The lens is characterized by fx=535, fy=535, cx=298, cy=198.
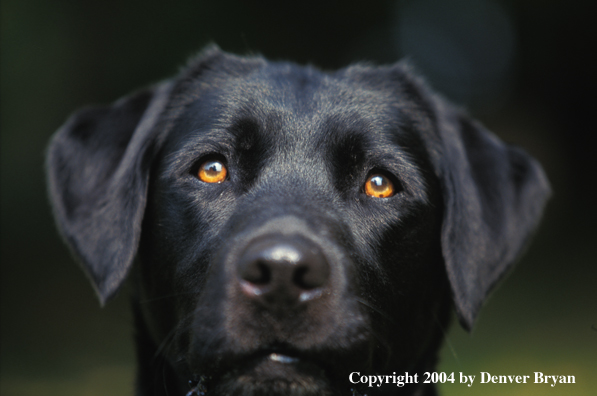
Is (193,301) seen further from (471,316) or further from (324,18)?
(324,18)

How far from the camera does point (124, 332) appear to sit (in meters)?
6.49

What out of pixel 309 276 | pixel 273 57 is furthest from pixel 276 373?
pixel 273 57

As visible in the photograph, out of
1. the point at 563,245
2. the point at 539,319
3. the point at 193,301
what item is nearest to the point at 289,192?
the point at 193,301

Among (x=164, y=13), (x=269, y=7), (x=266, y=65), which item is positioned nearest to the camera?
(x=266, y=65)

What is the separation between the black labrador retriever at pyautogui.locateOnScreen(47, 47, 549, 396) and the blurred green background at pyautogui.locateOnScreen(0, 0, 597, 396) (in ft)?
4.01

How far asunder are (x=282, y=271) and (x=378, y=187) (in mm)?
862

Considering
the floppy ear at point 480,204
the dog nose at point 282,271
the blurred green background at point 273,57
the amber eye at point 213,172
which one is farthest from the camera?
the blurred green background at point 273,57

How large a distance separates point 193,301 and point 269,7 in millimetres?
7541

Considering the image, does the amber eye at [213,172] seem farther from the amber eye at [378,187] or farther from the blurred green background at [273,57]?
the blurred green background at [273,57]

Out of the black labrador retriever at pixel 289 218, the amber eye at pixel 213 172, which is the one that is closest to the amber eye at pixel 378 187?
the black labrador retriever at pixel 289 218

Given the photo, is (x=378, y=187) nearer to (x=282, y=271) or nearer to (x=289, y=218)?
(x=289, y=218)

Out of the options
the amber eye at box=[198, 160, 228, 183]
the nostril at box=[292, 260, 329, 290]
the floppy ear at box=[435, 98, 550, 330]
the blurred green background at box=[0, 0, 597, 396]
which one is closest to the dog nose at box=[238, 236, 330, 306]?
the nostril at box=[292, 260, 329, 290]

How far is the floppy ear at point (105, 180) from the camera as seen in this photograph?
7.93 ft

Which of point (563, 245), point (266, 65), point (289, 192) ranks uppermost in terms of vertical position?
point (266, 65)
